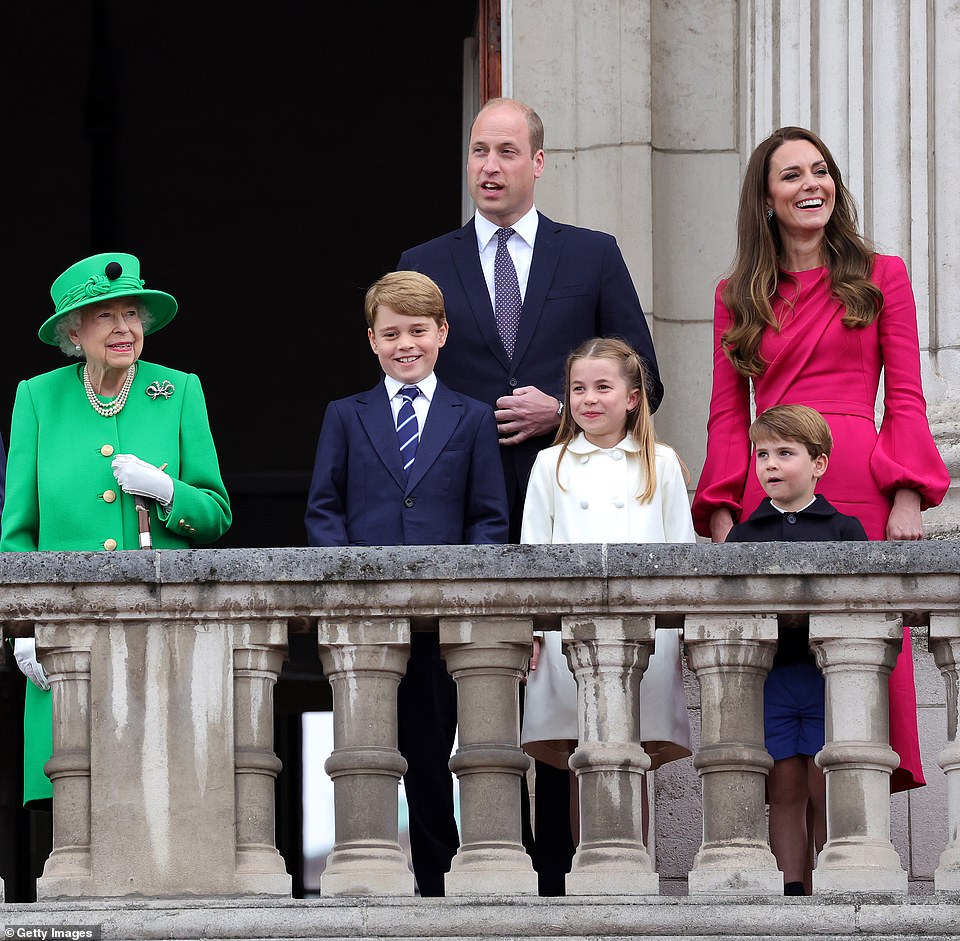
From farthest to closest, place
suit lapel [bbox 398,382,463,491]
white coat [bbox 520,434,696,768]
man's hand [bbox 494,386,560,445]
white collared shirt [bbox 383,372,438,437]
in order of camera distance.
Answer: man's hand [bbox 494,386,560,445], white collared shirt [bbox 383,372,438,437], suit lapel [bbox 398,382,463,491], white coat [bbox 520,434,696,768]

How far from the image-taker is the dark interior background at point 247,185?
13508mm

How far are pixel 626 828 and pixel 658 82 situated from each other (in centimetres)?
396

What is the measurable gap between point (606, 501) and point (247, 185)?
326 inches

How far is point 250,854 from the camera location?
5.33m

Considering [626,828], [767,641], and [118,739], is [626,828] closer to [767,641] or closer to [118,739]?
[767,641]

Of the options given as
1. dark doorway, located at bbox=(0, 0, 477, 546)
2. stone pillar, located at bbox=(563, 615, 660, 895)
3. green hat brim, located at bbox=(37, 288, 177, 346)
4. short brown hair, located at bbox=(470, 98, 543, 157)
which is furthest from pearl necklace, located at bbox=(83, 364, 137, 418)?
dark doorway, located at bbox=(0, 0, 477, 546)

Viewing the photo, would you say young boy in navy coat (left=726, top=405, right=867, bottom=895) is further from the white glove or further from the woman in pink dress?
the white glove

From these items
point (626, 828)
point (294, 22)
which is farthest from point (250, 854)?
point (294, 22)

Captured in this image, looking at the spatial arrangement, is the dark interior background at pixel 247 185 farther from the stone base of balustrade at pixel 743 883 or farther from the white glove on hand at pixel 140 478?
the stone base of balustrade at pixel 743 883

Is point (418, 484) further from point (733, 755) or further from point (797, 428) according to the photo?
point (733, 755)

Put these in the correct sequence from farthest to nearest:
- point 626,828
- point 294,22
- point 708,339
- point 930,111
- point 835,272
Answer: point 294,22 < point 708,339 < point 930,111 < point 835,272 < point 626,828

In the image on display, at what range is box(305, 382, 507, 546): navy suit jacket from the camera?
596cm

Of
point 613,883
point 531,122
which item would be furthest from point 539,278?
point 613,883

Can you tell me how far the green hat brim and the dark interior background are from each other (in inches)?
284
